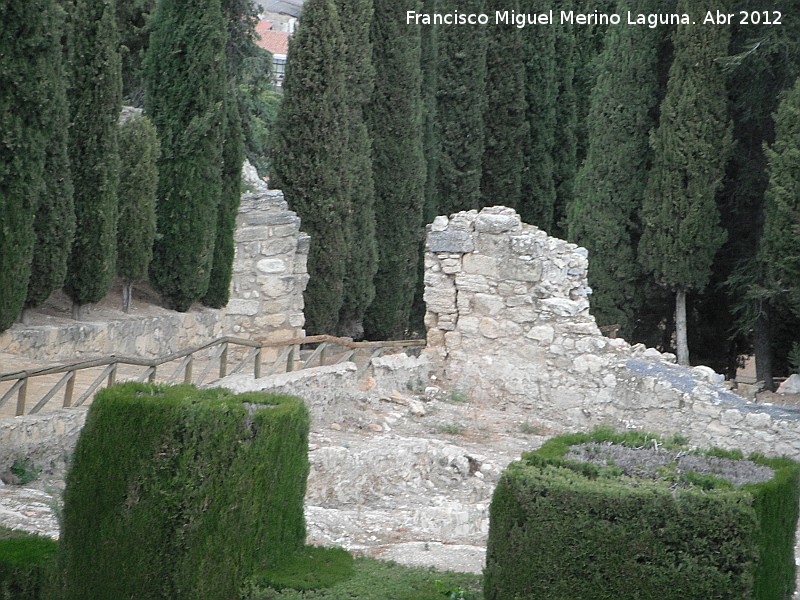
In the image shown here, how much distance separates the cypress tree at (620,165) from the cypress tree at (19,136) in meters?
10.4

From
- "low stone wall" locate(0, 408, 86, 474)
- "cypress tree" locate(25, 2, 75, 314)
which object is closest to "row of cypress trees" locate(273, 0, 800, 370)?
"cypress tree" locate(25, 2, 75, 314)

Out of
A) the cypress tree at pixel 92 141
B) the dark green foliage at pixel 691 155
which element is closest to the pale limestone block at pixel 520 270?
the cypress tree at pixel 92 141

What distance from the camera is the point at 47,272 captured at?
12.8 meters

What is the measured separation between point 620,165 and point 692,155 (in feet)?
5.73

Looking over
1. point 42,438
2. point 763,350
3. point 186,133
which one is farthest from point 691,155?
point 42,438

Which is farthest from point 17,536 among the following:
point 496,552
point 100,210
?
point 100,210

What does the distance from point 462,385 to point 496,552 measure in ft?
28.5

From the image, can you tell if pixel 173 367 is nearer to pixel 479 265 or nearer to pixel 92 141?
pixel 92 141

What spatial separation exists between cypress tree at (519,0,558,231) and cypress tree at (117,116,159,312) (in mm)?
10709

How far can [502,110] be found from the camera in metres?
22.8

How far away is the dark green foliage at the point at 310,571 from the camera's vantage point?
5551mm

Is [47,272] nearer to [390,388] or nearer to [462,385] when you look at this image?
[390,388]

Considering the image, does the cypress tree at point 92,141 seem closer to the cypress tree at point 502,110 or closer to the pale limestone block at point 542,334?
the pale limestone block at point 542,334

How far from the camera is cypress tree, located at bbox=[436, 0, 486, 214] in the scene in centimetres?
2175
